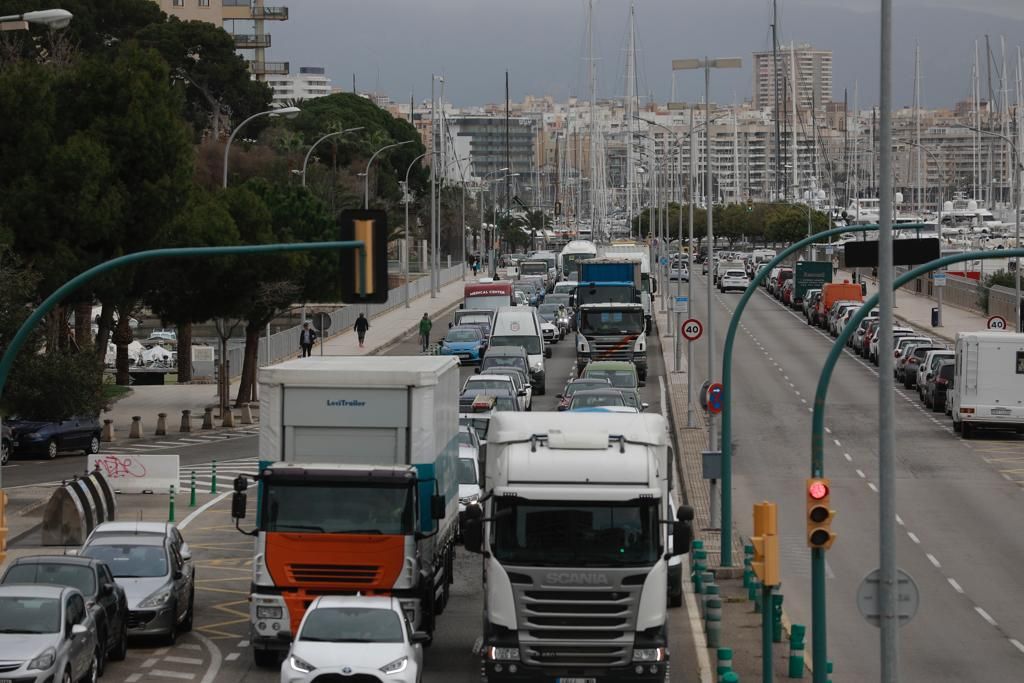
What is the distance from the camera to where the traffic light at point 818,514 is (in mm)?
18734

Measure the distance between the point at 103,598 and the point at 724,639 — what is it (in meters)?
8.03

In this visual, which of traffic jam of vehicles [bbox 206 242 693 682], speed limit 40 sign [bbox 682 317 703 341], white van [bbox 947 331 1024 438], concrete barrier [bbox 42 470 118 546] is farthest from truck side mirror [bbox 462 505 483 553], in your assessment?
white van [bbox 947 331 1024 438]

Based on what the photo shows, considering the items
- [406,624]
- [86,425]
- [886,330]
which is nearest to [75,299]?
[86,425]

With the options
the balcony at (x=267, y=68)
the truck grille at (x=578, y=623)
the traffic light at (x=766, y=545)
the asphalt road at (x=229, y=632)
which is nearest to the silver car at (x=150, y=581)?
the asphalt road at (x=229, y=632)

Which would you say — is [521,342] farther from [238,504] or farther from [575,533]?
[575,533]

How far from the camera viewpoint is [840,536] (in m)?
32.8

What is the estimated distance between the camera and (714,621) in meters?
22.9

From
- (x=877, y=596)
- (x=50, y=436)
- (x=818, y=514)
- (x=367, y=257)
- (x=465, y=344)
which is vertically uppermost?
(x=367, y=257)

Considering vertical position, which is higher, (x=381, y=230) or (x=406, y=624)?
(x=381, y=230)

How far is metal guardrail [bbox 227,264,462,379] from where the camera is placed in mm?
64188

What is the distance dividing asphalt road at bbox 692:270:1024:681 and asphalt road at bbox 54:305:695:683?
304 centimetres

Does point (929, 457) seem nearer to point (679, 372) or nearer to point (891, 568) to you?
point (679, 372)

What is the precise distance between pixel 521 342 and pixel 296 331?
13.2 metres

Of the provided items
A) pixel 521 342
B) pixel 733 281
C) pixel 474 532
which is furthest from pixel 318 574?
pixel 733 281
